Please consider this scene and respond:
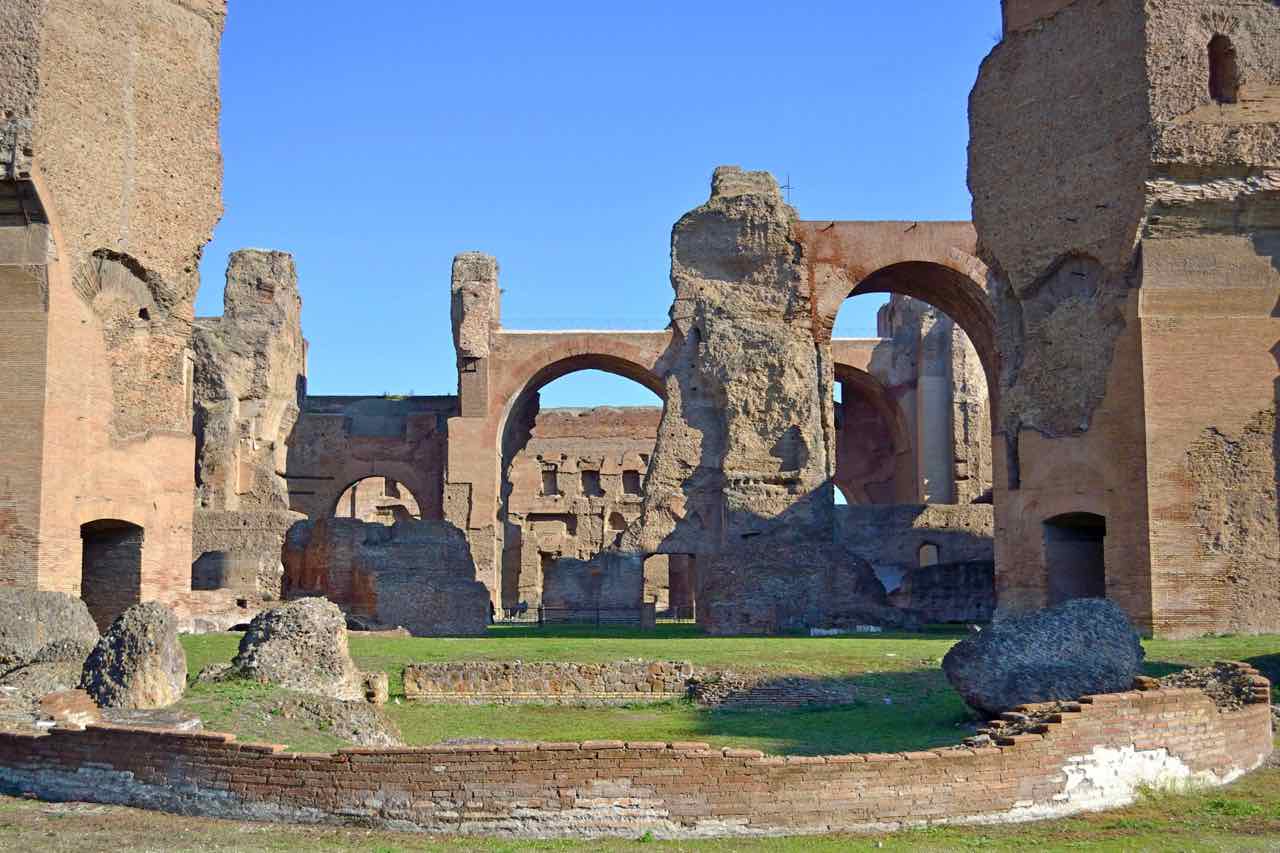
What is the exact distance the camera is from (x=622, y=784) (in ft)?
23.0

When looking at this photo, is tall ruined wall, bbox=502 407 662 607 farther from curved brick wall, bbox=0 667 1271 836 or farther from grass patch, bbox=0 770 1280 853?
grass patch, bbox=0 770 1280 853

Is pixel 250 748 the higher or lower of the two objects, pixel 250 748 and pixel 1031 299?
the lower

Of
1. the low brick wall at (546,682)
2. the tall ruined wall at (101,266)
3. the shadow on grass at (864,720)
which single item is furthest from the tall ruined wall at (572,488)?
the shadow on grass at (864,720)

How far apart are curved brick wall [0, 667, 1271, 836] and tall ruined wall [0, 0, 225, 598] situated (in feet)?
26.5

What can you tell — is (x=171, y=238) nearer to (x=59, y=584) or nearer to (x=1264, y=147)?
(x=59, y=584)

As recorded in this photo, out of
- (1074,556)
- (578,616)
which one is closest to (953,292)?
(1074,556)

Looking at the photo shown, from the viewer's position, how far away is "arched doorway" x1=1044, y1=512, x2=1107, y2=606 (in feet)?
55.7

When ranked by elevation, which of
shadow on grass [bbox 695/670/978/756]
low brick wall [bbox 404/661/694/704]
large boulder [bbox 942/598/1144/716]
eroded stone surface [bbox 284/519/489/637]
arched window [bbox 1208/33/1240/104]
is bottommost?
shadow on grass [bbox 695/670/978/756]

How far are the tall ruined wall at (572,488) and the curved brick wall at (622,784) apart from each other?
26995mm

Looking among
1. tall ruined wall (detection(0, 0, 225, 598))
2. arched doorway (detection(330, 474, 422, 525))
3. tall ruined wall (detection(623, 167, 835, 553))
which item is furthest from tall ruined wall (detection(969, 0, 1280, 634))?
arched doorway (detection(330, 474, 422, 525))

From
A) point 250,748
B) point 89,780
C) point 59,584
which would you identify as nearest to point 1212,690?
point 250,748

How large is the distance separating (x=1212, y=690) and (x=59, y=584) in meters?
11.1

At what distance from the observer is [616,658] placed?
13.4 metres

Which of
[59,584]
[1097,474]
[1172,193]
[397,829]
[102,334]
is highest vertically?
[1172,193]
